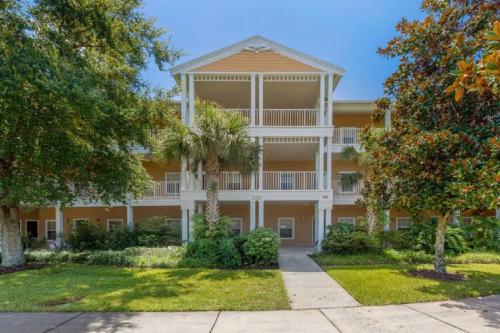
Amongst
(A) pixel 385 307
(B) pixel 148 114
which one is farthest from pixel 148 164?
(A) pixel 385 307

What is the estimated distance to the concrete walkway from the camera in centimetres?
606

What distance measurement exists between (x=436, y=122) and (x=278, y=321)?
6387 millimetres

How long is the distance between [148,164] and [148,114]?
7.97m

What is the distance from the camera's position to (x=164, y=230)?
45.4 feet

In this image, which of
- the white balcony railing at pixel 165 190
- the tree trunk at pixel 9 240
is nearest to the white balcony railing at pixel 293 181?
the white balcony railing at pixel 165 190

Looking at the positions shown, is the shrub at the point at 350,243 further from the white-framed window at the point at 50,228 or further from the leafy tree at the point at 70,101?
the white-framed window at the point at 50,228

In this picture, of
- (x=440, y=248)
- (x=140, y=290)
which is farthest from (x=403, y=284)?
(x=140, y=290)

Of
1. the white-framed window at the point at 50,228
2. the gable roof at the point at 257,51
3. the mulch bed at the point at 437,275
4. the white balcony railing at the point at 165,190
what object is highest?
the gable roof at the point at 257,51

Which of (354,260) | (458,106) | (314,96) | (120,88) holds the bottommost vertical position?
(354,260)

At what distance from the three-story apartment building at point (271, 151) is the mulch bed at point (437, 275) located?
447 cm

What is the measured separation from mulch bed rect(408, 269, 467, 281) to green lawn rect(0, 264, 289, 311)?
432 centimetres

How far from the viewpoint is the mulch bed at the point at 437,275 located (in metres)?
7.82

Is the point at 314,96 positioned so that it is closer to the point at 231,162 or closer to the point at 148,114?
the point at 231,162

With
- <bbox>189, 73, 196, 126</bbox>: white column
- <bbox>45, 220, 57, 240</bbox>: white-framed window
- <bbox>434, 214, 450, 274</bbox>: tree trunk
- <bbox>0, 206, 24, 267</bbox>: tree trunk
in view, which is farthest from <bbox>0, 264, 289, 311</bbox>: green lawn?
<bbox>45, 220, 57, 240</bbox>: white-framed window
